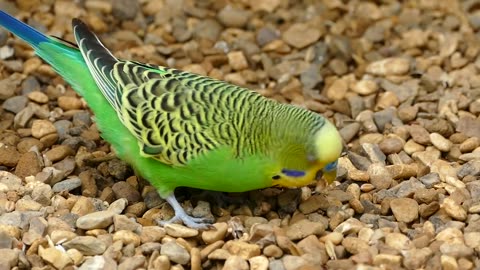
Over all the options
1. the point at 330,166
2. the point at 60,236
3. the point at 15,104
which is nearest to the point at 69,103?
the point at 15,104

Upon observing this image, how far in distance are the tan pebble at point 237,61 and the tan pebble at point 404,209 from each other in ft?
6.59

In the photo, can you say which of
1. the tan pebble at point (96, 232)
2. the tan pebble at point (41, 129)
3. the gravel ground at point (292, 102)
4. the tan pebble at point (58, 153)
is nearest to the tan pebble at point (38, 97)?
the gravel ground at point (292, 102)

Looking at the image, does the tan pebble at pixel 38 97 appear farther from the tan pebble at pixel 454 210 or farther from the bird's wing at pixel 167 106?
the tan pebble at pixel 454 210

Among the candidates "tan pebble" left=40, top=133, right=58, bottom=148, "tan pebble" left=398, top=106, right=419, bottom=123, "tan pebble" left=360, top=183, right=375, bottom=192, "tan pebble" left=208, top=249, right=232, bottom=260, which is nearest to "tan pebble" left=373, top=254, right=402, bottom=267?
"tan pebble" left=208, top=249, right=232, bottom=260

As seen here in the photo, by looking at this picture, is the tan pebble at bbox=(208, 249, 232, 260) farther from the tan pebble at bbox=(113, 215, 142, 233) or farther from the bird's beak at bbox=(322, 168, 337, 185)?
the bird's beak at bbox=(322, 168, 337, 185)

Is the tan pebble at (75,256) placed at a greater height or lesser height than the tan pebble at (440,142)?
greater

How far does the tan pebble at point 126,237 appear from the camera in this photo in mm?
4379

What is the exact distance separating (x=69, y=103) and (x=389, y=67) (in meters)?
2.40

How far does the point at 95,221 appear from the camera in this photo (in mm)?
4480

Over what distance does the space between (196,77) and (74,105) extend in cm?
130

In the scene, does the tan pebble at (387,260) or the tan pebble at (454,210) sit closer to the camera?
the tan pebble at (387,260)

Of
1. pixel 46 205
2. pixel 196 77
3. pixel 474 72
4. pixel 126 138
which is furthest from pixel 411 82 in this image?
pixel 46 205

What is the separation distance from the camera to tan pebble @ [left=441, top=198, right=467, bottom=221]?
4.61 meters

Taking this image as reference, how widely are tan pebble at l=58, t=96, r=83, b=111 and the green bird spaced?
754mm
